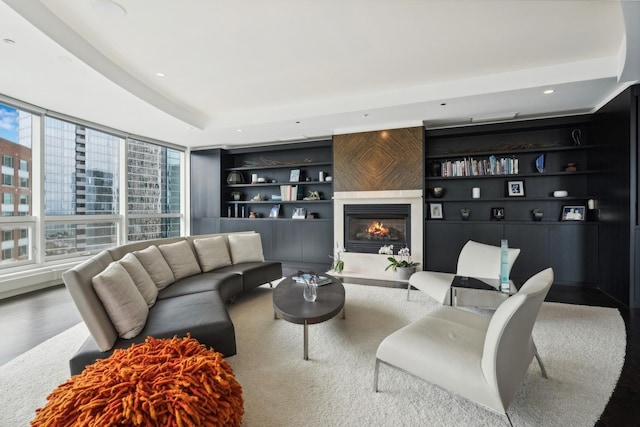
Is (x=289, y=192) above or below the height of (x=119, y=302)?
above

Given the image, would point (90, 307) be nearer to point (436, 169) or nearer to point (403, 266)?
point (403, 266)

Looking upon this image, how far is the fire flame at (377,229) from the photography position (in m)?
4.91

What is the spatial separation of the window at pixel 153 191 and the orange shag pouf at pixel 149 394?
186 inches

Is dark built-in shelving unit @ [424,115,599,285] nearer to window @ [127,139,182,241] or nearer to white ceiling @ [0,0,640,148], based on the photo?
white ceiling @ [0,0,640,148]

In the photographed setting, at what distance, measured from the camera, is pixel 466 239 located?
14.6 feet

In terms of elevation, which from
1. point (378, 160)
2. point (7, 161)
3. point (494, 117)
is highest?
point (494, 117)

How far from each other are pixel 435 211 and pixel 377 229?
1013 millimetres

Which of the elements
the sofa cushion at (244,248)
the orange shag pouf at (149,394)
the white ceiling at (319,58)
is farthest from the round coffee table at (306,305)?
the white ceiling at (319,58)

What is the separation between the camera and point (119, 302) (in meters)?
1.85

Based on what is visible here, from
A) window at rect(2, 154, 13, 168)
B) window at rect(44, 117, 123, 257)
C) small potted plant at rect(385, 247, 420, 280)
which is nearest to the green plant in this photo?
small potted plant at rect(385, 247, 420, 280)

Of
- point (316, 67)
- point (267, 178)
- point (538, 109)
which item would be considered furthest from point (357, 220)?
point (538, 109)

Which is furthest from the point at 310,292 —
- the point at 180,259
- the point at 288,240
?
the point at 288,240

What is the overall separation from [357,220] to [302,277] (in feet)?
7.68

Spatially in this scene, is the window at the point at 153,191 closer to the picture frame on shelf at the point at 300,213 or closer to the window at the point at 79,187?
the window at the point at 79,187
